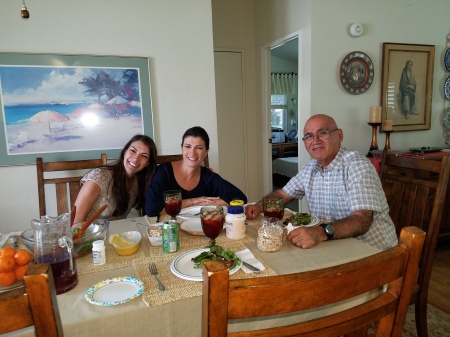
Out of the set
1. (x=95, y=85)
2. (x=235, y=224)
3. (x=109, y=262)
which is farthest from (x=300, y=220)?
(x=95, y=85)

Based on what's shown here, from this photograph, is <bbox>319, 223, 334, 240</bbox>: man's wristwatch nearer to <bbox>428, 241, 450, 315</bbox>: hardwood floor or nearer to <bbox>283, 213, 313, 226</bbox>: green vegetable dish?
<bbox>283, 213, 313, 226</bbox>: green vegetable dish

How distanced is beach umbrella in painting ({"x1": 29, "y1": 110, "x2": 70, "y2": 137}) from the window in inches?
200

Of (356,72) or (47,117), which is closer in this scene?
(47,117)

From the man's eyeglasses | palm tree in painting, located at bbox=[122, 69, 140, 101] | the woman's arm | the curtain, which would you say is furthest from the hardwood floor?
the curtain

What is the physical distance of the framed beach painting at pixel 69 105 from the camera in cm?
231

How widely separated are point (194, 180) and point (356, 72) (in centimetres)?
231

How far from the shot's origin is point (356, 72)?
3268mm

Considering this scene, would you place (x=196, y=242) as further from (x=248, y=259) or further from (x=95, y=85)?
(x=95, y=85)

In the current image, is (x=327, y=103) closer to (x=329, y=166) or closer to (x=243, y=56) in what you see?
(x=243, y=56)

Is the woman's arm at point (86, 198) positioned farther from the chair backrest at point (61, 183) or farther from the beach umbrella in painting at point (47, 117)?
the beach umbrella in painting at point (47, 117)

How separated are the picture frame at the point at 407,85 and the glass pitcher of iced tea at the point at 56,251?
3415 millimetres

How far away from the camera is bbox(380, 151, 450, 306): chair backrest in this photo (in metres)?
1.37

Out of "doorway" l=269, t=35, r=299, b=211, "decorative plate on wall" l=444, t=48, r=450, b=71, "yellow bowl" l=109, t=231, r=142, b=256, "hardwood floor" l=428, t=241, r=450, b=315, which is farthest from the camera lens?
"doorway" l=269, t=35, r=299, b=211

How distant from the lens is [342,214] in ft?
5.08
